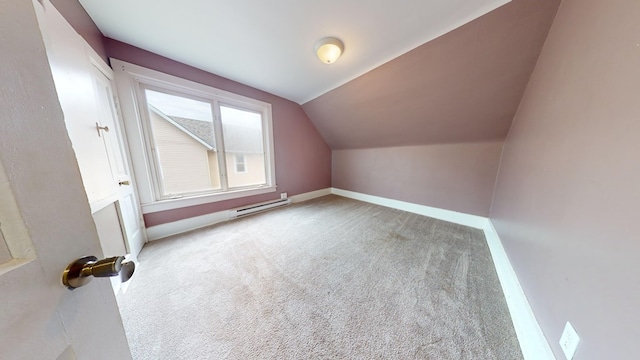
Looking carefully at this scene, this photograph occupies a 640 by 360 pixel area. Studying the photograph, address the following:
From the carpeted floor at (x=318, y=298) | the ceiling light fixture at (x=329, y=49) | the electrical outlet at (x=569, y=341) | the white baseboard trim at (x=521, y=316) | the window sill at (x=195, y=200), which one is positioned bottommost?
the carpeted floor at (x=318, y=298)

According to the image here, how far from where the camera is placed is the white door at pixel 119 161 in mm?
1453

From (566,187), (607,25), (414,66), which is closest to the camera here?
(607,25)

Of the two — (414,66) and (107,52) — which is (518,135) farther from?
(107,52)

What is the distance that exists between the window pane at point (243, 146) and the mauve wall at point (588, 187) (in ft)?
10.2

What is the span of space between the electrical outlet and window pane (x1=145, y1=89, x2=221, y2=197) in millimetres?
3226

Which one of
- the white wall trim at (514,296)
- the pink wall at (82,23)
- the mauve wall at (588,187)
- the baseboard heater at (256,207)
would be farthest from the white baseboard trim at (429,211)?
the pink wall at (82,23)

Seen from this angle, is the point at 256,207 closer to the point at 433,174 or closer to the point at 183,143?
the point at 183,143

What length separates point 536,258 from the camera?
3.56 feet

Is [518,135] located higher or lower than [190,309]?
higher

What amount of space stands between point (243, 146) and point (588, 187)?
126 inches

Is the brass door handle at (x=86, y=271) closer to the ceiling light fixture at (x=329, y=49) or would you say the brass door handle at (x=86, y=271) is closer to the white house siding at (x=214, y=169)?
the ceiling light fixture at (x=329, y=49)

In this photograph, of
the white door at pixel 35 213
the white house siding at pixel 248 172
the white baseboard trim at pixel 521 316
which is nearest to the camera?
the white door at pixel 35 213

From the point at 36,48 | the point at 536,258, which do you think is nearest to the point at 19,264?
the point at 36,48

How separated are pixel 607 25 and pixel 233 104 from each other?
3192mm
